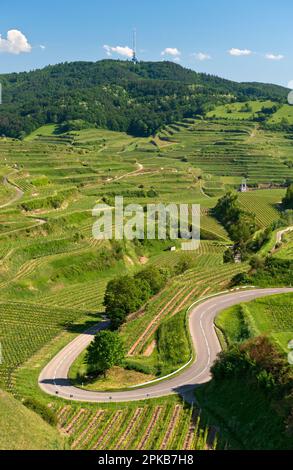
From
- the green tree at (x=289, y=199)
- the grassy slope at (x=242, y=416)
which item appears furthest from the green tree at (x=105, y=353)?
the green tree at (x=289, y=199)

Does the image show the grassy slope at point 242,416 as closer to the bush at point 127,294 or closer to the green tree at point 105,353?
the green tree at point 105,353

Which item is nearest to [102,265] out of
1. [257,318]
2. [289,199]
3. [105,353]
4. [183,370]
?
[257,318]

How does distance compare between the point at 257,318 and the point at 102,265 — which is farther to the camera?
the point at 102,265

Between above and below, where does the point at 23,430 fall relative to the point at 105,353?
below

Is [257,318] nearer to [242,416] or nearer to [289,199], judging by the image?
[242,416]

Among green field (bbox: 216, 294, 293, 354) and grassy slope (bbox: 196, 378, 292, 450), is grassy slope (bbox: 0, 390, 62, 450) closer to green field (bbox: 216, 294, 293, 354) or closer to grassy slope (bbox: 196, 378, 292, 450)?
grassy slope (bbox: 196, 378, 292, 450)

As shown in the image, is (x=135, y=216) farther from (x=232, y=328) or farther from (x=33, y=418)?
(x=33, y=418)

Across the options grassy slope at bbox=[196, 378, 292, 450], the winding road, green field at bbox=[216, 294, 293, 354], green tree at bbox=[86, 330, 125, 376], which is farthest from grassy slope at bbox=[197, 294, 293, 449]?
green tree at bbox=[86, 330, 125, 376]
